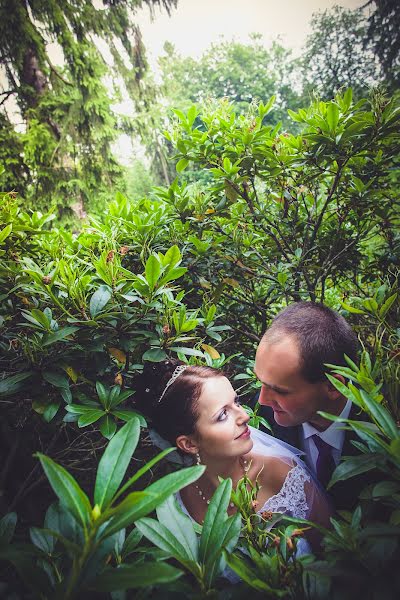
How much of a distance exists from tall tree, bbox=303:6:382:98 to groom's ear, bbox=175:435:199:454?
20151mm

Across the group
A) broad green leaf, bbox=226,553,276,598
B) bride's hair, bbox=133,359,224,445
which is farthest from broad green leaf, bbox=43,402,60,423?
broad green leaf, bbox=226,553,276,598

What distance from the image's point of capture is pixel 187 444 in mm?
1710

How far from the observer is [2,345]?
4.18 feet

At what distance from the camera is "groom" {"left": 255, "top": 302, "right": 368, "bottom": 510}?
5.44ft

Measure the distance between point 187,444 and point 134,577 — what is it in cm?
129

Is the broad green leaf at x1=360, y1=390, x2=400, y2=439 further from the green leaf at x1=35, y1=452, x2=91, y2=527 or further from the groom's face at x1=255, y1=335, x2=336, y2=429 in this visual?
the groom's face at x1=255, y1=335, x2=336, y2=429

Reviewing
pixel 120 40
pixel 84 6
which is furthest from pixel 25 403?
pixel 120 40

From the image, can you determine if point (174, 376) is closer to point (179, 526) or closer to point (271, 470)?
point (271, 470)

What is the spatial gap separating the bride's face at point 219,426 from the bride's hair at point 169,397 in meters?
0.04

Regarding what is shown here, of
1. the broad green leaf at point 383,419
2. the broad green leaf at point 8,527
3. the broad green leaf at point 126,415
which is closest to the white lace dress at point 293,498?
the broad green leaf at point 126,415

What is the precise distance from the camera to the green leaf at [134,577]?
18.3 inches

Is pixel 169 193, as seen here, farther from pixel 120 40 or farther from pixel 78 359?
→ pixel 120 40

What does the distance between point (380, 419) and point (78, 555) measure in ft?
2.21

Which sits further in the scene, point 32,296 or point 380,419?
point 32,296
